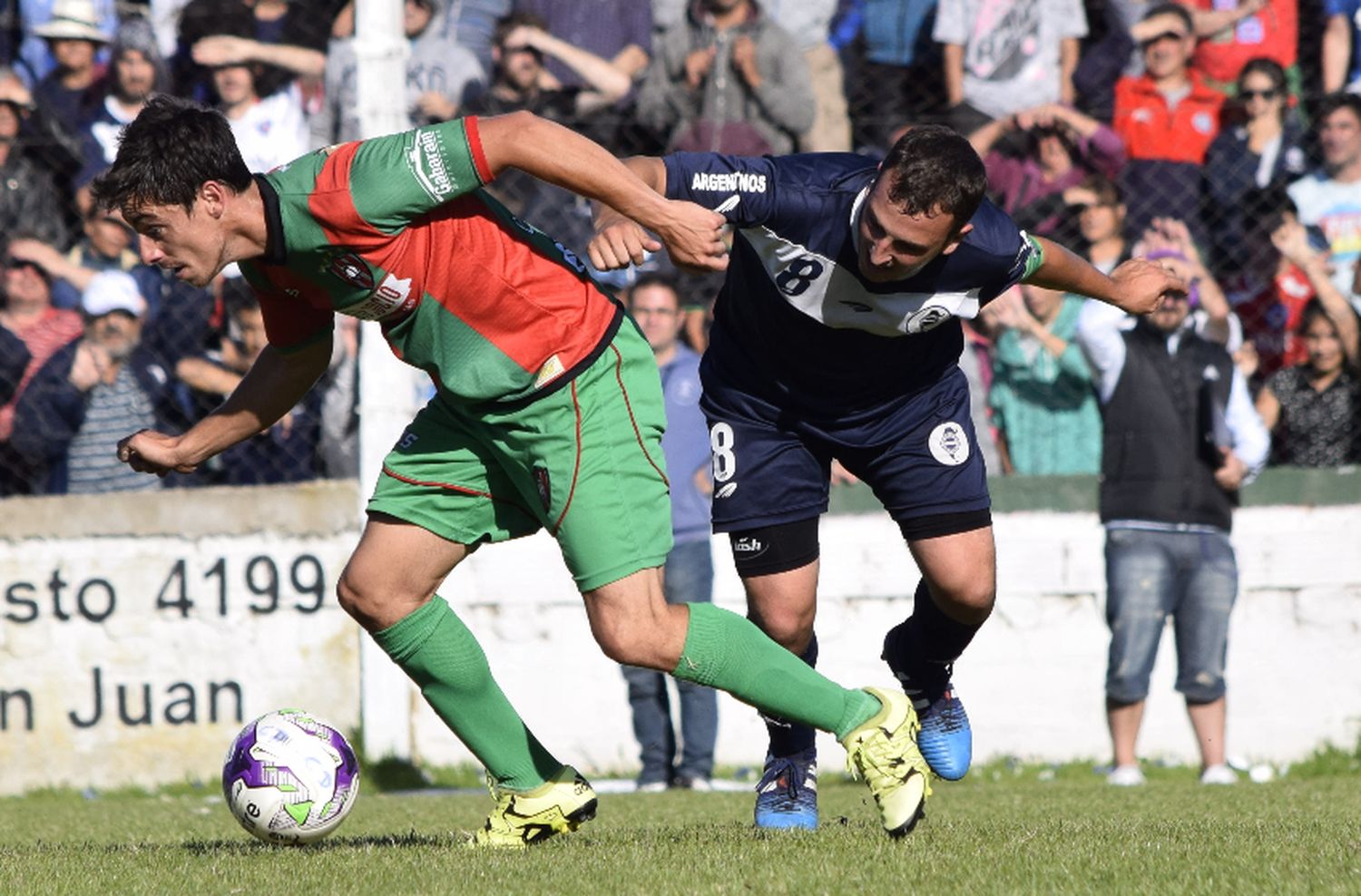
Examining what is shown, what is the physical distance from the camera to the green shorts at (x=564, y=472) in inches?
189

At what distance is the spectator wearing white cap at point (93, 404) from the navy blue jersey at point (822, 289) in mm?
5376

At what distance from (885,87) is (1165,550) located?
3.40m

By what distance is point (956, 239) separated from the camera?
16.7 ft

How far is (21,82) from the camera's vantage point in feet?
36.8

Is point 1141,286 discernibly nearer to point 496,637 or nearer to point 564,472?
point 564,472

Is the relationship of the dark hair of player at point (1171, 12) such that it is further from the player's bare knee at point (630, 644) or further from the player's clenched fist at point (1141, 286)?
the player's bare knee at point (630, 644)

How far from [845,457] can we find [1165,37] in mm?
5842

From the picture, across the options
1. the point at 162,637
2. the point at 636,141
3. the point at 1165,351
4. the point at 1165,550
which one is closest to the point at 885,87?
the point at 636,141

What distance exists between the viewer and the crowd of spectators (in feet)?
33.4

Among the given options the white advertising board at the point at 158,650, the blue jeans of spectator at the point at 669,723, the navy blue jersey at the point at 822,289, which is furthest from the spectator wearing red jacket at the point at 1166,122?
the white advertising board at the point at 158,650

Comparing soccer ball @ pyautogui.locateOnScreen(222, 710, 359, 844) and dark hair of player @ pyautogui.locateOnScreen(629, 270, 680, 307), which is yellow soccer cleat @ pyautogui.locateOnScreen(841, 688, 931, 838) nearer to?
soccer ball @ pyautogui.locateOnScreen(222, 710, 359, 844)

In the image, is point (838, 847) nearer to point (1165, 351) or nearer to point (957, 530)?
point (957, 530)

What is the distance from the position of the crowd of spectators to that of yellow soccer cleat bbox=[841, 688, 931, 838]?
213 inches

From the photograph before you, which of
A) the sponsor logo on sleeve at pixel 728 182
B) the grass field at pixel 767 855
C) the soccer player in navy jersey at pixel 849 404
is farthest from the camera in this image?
the soccer player in navy jersey at pixel 849 404
